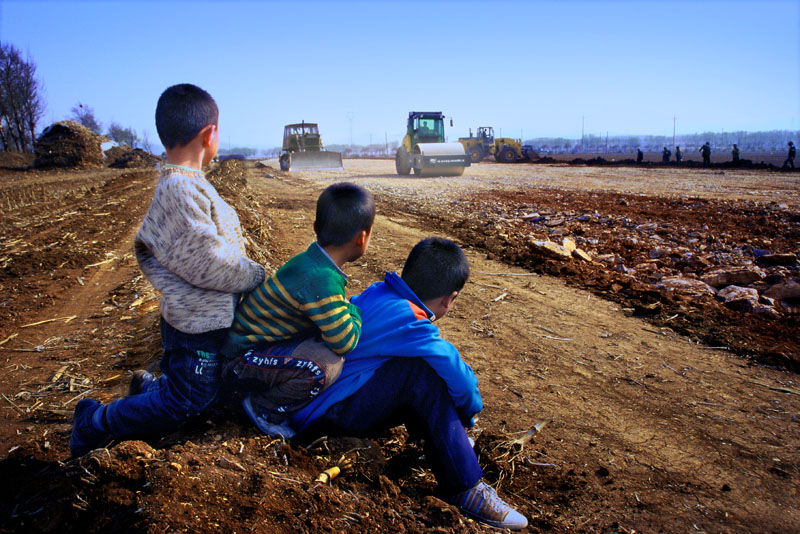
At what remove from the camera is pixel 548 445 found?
9.59 feet

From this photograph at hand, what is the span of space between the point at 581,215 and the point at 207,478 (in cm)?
1009

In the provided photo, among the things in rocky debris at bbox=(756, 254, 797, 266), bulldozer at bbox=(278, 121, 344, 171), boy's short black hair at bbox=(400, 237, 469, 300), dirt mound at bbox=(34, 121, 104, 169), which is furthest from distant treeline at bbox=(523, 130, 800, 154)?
boy's short black hair at bbox=(400, 237, 469, 300)

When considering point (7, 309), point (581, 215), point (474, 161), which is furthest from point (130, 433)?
point (474, 161)

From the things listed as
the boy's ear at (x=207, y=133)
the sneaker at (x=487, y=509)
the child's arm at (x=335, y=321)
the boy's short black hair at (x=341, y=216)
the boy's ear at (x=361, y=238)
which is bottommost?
the sneaker at (x=487, y=509)

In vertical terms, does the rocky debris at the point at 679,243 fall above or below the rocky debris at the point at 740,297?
above

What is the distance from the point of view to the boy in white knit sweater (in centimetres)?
214

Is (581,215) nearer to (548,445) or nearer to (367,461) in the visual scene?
(548,445)

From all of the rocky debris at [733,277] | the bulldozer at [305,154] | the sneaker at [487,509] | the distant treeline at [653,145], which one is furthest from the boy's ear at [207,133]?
the distant treeline at [653,145]

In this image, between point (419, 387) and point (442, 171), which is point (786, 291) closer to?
point (419, 387)

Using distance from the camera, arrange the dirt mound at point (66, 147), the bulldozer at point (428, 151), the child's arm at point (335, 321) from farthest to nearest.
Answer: the dirt mound at point (66, 147) < the bulldozer at point (428, 151) < the child's arm at point (335, 321)

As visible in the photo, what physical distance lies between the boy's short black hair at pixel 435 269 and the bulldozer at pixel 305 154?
101ft

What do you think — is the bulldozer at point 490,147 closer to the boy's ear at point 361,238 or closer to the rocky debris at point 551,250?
the rocky debris at point 551,250

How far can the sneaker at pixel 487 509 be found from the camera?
212cm

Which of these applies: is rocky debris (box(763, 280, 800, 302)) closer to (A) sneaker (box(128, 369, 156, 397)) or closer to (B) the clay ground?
(B) the clay ground
